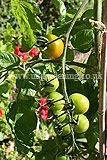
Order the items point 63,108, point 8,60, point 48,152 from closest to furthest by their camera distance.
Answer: point 63,108
point 8,60
point 48,152

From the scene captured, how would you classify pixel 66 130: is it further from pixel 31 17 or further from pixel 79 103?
A: pixel 31 17

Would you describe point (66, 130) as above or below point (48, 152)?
above

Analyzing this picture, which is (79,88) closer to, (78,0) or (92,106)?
(92,106)

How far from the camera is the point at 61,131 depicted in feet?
1.94

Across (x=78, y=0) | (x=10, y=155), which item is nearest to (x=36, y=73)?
(x=10, y=155)

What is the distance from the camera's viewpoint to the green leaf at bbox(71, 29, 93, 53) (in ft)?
2.40

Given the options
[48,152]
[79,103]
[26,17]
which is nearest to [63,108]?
[79,103]

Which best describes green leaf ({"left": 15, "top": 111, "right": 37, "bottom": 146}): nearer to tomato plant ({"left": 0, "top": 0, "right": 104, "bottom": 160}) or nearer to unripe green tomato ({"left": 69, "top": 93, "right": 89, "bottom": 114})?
tomato plant ({"left": 0, "top": 0, "right": 104, "bottom": 160})

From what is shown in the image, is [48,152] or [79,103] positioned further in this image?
[48,152]

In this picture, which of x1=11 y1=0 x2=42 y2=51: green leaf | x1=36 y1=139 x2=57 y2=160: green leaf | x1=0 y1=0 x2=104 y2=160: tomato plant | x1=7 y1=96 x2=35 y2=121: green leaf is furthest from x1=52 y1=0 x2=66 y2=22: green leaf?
x1=36 y1=139 x2=57 y2=160: green leaf

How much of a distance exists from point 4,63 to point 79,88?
26 centimetres

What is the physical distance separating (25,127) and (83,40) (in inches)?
11.7

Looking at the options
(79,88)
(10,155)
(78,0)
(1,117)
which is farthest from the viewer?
(78,0)

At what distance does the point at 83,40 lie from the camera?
0.74 meters
